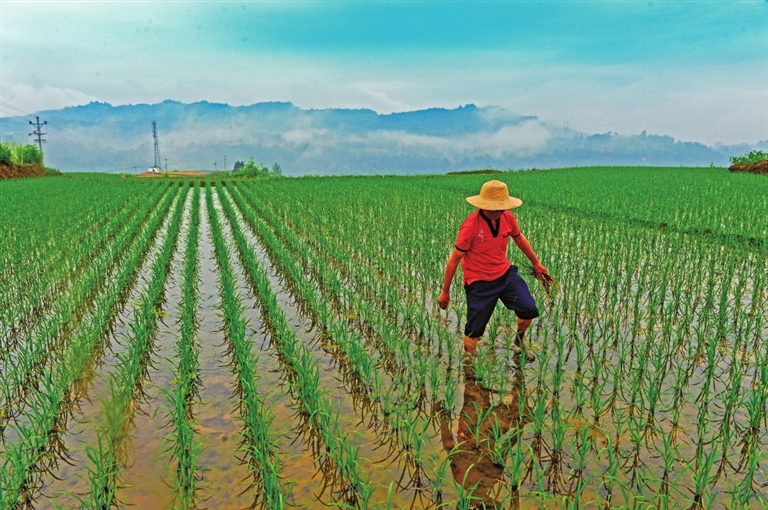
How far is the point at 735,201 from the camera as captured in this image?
12195 millimetres

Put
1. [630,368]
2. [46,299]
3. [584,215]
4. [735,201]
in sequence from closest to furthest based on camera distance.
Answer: [630,368], [46,299], [584,215], [735,201]

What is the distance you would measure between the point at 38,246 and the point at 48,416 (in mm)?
6604

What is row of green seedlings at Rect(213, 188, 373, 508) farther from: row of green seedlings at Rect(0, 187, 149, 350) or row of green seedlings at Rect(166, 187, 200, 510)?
row of green seedlings at Rect(0, 187, 149, 350)

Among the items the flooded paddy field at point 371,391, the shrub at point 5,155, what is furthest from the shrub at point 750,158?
the shrub at point 5,155

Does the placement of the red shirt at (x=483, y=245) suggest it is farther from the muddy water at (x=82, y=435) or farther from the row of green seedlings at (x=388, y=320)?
the muddy water at (x=82, y=435)

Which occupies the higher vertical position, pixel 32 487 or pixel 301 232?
pixel 301 232

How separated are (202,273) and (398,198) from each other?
9329mm

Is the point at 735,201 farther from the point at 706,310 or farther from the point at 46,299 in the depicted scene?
the point at 46,299

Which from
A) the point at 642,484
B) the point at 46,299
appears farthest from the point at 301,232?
the point at 642,484

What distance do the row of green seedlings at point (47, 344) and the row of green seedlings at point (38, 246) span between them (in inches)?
15.2

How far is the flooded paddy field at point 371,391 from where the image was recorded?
244cm

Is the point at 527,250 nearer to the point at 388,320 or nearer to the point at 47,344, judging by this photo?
the point at 388,320

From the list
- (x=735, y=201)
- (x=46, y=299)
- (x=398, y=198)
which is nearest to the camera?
(x=46, y=299)

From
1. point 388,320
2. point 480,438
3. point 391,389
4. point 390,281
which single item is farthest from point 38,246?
point 480,438
